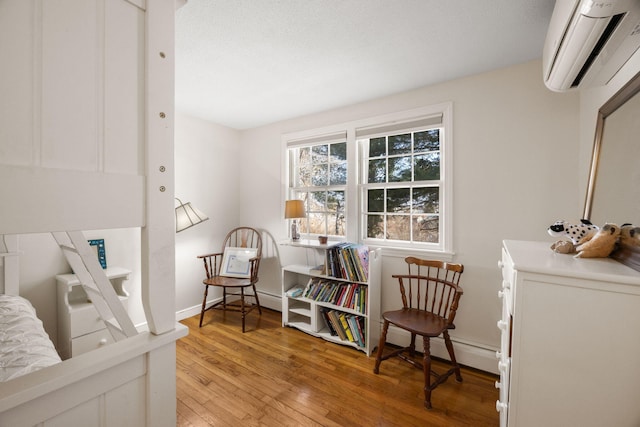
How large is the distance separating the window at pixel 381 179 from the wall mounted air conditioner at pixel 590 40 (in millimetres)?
1019

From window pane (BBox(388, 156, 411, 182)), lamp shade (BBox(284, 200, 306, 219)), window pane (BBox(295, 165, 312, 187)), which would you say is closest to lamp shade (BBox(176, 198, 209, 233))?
lamp shade (BBox(284, 200, 306, 219))

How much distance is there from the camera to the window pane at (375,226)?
2.86m

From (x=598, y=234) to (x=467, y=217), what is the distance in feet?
4.12

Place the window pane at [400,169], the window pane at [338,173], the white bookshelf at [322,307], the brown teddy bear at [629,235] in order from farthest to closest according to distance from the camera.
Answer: the window pane at [338,173], the window pane at [400,169], the white bookshelf at [322,307], the brown teddy bear at [629,235]

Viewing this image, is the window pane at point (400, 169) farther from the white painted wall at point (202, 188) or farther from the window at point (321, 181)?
the white painted wall at point (202, 188)

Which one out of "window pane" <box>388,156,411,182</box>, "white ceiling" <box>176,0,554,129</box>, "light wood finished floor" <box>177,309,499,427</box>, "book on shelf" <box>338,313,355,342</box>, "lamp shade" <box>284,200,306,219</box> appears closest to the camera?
"white ceiling" <box>176,0,554,129</box>

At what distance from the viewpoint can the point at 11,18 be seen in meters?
0.57

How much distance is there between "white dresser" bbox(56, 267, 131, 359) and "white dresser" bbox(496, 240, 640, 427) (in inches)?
110

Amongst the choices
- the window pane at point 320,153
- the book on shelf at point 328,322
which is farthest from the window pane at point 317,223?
the book on shelf at point 328,322

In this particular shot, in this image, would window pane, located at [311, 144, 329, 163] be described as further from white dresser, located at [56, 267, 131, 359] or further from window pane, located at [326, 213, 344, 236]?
white dresser, located at [56, 267, 131, 359]

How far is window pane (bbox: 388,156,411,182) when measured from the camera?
2.69 m

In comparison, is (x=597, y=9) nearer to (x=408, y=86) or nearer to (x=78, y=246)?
(x=408, y=86)

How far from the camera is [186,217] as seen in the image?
2.94m

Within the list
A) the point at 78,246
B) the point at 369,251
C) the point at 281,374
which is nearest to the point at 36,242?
the point at 78,246
